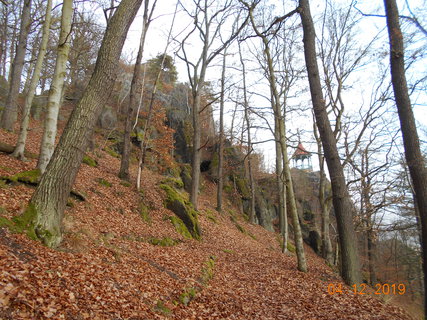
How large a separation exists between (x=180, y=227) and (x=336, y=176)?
246 inches

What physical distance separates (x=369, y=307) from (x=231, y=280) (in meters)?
3.22

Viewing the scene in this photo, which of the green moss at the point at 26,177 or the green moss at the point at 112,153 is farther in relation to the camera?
the green moss at the point at 112,153

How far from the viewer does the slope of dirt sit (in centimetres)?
333

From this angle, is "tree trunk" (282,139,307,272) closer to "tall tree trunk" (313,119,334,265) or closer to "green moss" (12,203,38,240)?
"tall tree trunk" (313,119,334,265)

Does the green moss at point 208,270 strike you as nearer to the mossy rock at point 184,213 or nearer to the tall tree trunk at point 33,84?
the mossy rock at point 184,213

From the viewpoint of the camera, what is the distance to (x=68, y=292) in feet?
11.3

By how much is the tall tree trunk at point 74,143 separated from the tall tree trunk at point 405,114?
5.42m

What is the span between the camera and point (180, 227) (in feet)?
34.8

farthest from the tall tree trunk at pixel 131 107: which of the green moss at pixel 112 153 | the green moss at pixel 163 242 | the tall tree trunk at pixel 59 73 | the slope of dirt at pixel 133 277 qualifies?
the green moss at pixel 112 153

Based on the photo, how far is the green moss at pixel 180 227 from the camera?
10.4 m

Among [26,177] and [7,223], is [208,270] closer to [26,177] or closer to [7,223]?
[7,223]

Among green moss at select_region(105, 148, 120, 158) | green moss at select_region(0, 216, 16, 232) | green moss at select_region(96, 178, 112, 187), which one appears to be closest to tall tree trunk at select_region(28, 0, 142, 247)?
green moss at select_region(0, 216, 16, 232)

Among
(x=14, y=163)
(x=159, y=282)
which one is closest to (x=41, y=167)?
(x=14, y=163)

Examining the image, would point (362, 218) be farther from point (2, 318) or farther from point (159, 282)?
point (2, 318)
